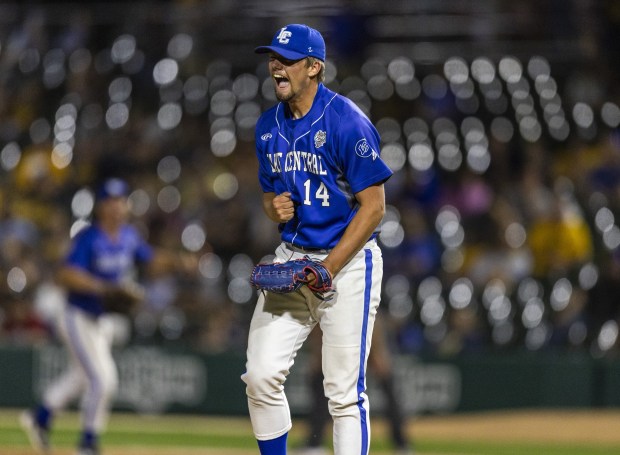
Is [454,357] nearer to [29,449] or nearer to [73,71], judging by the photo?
[29,449]

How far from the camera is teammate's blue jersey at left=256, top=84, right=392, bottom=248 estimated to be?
19.8ft

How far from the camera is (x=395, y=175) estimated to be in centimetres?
1582

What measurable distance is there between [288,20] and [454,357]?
5250mm

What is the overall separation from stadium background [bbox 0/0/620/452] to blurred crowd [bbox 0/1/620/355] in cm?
3

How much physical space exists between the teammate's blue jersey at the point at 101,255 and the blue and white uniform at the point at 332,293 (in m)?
4.37

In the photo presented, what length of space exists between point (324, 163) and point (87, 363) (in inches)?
196

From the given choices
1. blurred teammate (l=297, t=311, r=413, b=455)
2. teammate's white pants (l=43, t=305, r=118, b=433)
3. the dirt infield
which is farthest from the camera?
the dirt infield

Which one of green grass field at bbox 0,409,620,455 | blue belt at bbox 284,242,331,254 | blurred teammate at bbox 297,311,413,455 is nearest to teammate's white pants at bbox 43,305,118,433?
green grass field at bbox 0,409,620,455

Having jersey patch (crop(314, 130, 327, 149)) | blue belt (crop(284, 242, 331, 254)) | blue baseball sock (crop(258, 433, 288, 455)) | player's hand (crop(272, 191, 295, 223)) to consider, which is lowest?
blue baseball sock (crop(258, 433, 288, 455))

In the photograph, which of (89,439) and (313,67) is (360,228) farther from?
(89,439)

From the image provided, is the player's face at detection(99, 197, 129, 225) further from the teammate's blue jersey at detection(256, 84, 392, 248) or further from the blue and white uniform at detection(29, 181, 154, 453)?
the teammate's blue jersey at detection(256, 84, 392, 248)

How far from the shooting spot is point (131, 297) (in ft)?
34.4

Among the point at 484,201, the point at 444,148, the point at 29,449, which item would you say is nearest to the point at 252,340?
the point at 29,449

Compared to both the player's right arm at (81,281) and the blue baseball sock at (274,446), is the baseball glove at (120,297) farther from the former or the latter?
the blue baseball sock at (274,446)
